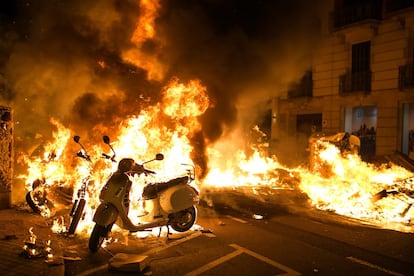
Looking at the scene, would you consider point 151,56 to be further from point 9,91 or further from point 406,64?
point 406,64

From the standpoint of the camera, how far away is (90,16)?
437 inches

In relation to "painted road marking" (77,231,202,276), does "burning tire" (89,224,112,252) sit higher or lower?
higher

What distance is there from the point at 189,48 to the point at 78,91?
375 centimetres

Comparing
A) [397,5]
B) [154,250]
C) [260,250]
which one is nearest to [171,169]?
[154,250]

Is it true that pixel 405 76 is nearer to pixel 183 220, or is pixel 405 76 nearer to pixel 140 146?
pixel 140 146

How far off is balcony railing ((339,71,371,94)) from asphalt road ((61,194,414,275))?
39.6 ft

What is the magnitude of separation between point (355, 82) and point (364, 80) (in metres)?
0.58

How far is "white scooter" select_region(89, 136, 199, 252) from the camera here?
233 inches

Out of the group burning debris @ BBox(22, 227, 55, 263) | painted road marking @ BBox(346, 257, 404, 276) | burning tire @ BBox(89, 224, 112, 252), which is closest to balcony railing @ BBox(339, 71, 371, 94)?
painted road marking @ BBox(346, 257, 404, 276)

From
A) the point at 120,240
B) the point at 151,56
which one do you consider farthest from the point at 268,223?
the point at 151,56

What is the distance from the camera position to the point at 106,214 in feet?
19.3

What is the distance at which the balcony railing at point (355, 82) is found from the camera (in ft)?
60.6

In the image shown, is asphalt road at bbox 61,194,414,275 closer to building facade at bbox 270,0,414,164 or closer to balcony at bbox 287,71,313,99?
building facade at bbox 270,0,414,164

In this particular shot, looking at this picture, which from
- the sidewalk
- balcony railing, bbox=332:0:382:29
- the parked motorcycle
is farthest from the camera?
balcony railing, bbox=332:0:382:29
